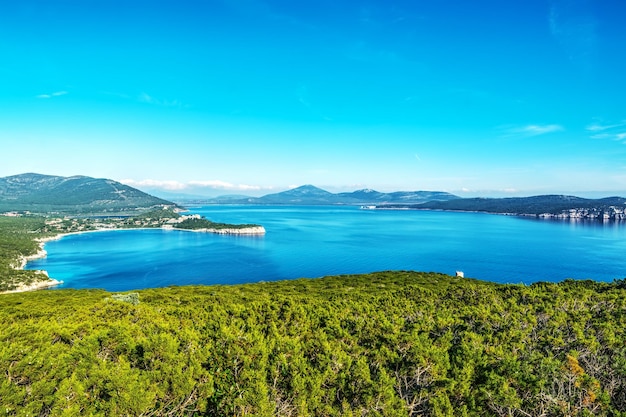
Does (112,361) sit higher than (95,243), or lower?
higher

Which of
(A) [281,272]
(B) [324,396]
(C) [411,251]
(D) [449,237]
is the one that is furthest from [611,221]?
(B) [324,396]

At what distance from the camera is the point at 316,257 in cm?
6375

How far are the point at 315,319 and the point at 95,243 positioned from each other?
89.1 meters

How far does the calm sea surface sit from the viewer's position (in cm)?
5012

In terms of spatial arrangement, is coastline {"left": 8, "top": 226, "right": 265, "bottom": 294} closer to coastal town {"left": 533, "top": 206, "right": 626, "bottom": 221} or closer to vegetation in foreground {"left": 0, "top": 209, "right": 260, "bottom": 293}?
vegetation in foreground {"left": 0, "top": 209, "right": 260, "bottom": 293}

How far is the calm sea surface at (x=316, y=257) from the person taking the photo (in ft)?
164

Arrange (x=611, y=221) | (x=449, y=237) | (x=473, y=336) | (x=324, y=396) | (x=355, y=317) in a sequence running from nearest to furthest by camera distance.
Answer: (x=324, y=396) → (x=473, y=336) → (x=355, y=317) → (x=449, y=237) → (x=611, y=221)

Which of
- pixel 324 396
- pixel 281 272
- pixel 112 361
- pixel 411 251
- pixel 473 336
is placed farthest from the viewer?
pixel 411 251

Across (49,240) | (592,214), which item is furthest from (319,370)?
(592,214)

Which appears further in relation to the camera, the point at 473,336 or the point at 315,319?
the point at 315,319

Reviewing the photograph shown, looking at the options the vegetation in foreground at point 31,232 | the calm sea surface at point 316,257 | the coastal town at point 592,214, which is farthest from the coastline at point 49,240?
the coastal town at point 592,214

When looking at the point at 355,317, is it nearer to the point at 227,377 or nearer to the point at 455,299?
the point at 227,377

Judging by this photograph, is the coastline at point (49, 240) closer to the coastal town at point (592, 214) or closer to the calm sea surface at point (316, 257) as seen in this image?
the calm sea surface at point (316, 257)

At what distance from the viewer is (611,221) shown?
13488 cm
